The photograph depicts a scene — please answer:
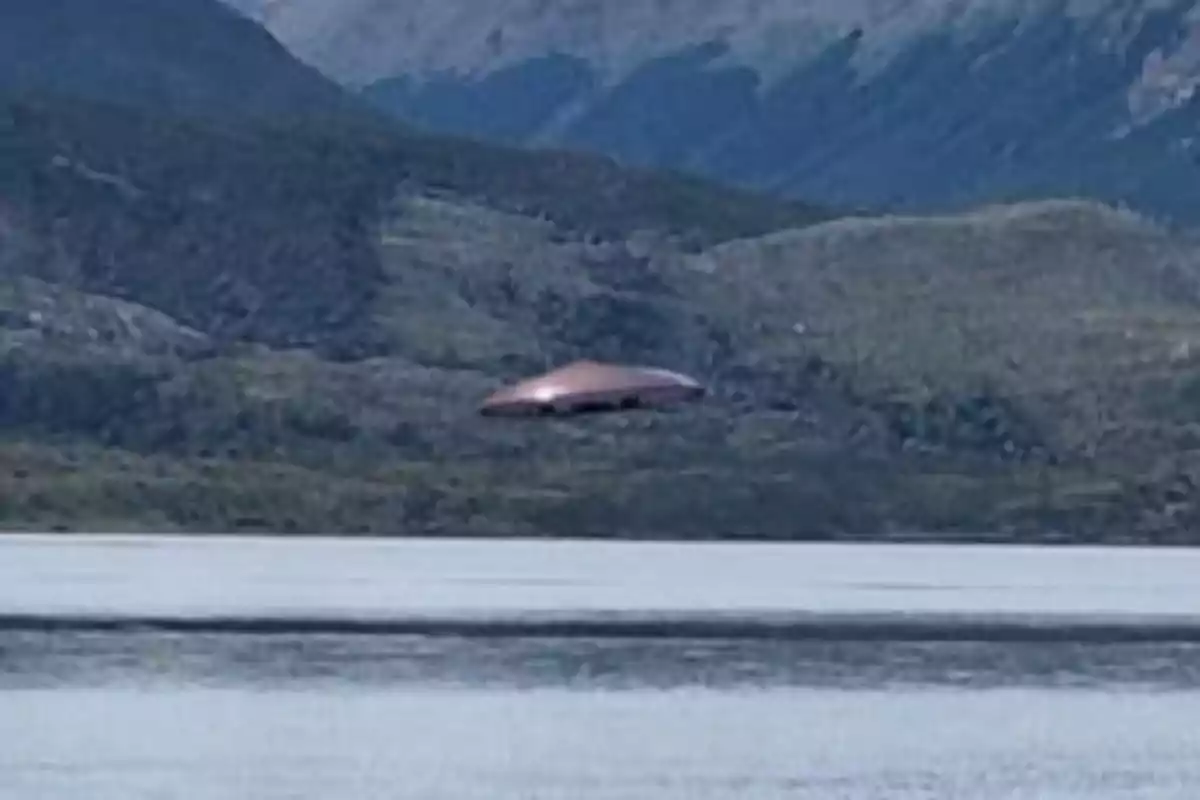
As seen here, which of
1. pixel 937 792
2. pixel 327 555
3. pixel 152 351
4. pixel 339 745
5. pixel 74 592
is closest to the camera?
pixel 937 792

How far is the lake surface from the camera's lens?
1844 inches

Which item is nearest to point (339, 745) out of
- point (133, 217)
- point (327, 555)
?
point (327, 555)

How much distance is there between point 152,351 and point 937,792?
Result: 12884 cm

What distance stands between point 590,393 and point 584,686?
1367 centimetres

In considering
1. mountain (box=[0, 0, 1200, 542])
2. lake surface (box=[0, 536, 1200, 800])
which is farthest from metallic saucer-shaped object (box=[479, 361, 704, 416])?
mountain (box=[0, 0, 1200, 542])

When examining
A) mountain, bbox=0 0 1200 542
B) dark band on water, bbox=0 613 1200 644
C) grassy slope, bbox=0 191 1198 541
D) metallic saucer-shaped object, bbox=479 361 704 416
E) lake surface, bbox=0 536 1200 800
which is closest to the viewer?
lake surface, bbox=0 536 1200 800

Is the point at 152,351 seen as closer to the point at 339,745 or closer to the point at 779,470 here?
the point at 779,470

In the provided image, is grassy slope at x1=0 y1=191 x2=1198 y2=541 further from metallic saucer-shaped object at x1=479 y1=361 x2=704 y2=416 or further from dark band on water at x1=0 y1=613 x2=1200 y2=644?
dark band on water at x1=0 y1=613 x2=1200 y2=644

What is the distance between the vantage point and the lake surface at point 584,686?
154ft

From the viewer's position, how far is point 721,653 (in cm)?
7119

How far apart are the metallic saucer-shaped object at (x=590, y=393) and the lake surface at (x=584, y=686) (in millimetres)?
4309

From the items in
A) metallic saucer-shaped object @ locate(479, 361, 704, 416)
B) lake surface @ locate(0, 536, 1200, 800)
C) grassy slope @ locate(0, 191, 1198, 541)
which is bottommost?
lake surface @ locate(0, 536, 1200, 800)

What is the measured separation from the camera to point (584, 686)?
60750 millimetres

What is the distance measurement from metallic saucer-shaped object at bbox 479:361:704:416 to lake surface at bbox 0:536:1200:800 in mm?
4309
